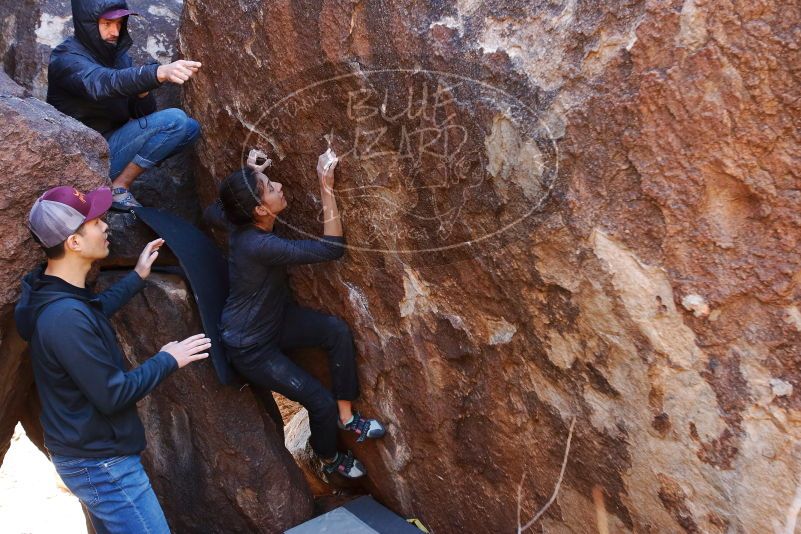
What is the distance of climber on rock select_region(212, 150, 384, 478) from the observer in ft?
8.98

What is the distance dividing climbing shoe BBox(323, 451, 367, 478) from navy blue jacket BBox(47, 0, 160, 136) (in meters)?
1.76

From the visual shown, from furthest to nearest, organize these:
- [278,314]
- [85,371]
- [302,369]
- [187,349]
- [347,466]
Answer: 1. [347,466]
2. [302,369]
3. [278,314]
4. [187,349]
5. [85,371]

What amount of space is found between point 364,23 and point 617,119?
0.92 metres

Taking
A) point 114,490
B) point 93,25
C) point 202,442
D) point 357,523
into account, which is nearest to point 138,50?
point 93,25

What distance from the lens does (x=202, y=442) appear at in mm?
3244

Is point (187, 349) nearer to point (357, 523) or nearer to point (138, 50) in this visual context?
point (357, 523)

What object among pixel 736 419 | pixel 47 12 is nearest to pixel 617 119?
pixel 736 419

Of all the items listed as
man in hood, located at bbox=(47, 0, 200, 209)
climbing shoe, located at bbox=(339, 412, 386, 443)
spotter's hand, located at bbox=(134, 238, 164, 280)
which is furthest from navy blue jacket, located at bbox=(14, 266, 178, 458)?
climbing shoe, located at bbox=(339, 412, 386, 443)

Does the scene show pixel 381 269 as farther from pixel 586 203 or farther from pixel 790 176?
pixel 790 176

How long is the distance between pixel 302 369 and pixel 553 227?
1.32m

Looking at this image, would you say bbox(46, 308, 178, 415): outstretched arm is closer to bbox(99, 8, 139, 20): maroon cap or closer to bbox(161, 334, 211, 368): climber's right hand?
bbox(161, 334, 211, 368): climber's right hand

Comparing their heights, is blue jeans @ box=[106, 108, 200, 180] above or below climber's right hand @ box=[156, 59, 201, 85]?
Answer: below

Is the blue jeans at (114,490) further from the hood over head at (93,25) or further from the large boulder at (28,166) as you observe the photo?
the hood over head at (93,25)

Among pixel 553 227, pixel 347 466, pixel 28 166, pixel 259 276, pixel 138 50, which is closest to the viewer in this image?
pixel 553 227
